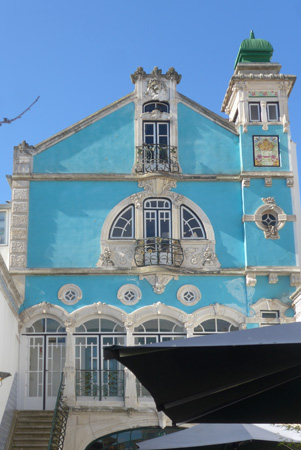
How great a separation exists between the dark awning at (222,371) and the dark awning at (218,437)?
4501 millimetres

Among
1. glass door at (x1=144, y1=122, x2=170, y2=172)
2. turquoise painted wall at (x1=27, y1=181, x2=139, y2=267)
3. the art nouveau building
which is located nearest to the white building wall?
the art nouveau building

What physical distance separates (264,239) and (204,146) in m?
3.13

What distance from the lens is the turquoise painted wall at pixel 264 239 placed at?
20578 millimetres

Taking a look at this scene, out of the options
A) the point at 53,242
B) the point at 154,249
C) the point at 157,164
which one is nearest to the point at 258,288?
the point at 154,249

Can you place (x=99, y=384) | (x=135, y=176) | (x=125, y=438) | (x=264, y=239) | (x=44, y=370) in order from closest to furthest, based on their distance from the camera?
1. (x=125, y=438)
2. (x=99, y=384)
3. (x=44, y=370)
4. (x=264, y=239)
5. (x=135, y=176)

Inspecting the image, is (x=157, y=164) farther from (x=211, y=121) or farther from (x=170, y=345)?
(x=170, y=345)

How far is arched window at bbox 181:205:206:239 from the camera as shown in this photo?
20.7 meters

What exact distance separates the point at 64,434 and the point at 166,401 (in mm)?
13093

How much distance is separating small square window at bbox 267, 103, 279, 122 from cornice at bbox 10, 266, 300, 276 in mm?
4278

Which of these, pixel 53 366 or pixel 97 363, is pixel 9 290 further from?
pixel 97 363

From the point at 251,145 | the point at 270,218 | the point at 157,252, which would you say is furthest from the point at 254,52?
the point at 157,252

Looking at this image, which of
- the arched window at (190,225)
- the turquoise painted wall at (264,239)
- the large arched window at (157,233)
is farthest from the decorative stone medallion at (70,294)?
the turquoise painted wall at (264,239)

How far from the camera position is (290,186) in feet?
69.3

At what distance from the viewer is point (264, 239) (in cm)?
2067
